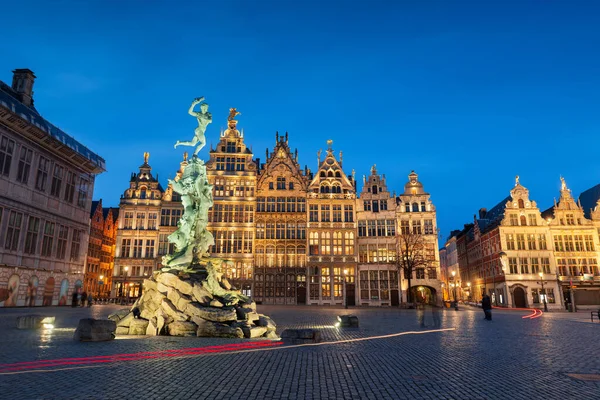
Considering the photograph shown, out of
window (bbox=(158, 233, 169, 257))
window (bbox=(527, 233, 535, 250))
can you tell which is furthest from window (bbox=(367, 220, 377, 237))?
window (bbox=(158, 233, 169, 257))

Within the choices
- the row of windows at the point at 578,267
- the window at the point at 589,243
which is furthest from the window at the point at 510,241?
the window at the point at 589,243

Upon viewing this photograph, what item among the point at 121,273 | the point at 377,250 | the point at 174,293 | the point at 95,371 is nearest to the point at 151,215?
the point at 121,273

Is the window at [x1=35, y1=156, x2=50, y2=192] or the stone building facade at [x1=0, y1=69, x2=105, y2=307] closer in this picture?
the stone building facade at [x1=0, y1=69, x2=105, y2=307]

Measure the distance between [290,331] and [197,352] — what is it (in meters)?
3.76

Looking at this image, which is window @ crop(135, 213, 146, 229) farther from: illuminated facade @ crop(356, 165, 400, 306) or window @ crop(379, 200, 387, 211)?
window @ crop(379, 200, 387, 211)

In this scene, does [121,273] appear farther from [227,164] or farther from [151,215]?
[227,164]

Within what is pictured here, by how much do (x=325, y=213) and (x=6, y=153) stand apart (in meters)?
34.9

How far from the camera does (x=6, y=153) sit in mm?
31625

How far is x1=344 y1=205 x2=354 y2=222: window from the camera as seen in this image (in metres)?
53.1

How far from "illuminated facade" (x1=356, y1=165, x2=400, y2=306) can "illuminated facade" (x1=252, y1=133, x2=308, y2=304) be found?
7.75 m

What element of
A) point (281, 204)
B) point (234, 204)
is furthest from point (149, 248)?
point (281, 204)

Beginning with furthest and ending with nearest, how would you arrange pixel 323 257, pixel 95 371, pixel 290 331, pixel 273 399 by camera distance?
1. pixel 323 257
2. pixel 290 331
3. pixel 95 371
4. pixel 273 399

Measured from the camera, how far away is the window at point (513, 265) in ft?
166

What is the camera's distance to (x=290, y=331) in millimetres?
14070
